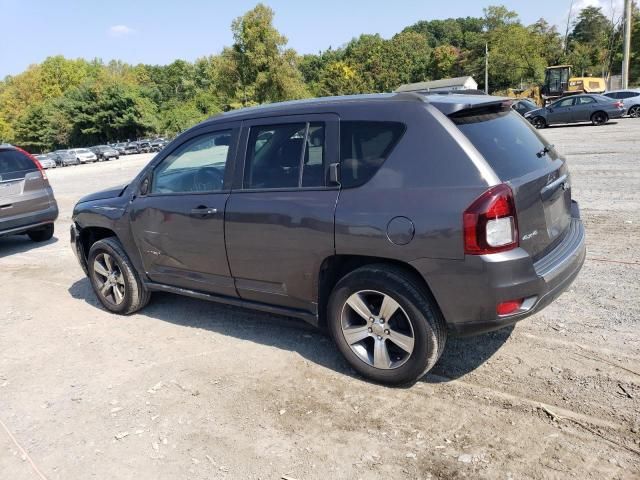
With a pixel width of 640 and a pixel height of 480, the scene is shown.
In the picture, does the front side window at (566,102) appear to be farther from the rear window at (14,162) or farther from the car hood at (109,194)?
the car hood at (109,194)

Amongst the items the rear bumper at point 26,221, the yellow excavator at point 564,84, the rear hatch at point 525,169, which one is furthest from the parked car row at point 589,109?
the rear hatch at point 525,169

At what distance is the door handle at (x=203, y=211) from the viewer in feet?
13.6

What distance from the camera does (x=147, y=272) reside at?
4891 millimetres

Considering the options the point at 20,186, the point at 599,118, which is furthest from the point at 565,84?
the point at 20,186

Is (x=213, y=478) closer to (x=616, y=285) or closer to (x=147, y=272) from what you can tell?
(x=147, y=272)

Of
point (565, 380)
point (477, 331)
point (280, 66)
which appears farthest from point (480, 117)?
point (280, 66)

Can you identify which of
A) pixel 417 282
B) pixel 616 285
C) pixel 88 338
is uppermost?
pixel 417 282

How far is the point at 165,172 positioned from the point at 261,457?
2714 millimetres

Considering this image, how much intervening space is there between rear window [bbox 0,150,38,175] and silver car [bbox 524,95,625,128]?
20.2m

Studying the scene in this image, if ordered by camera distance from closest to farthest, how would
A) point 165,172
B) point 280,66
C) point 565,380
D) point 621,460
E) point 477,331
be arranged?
point 621,460 → point 477,331 → point 565,380 → point 165,172 → point 280,66

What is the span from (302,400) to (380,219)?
1309 mm

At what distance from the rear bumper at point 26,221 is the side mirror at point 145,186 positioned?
14.9 ft

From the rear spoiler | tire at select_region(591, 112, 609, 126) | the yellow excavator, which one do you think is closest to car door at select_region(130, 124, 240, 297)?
the rear spoiler

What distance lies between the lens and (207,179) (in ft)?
14.3
